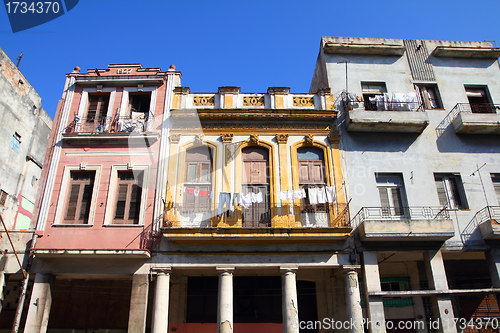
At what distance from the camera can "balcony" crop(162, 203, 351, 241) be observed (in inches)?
532

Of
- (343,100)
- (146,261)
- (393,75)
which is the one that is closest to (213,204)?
(146,261)

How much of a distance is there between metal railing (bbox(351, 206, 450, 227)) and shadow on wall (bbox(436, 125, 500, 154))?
308 centimetres

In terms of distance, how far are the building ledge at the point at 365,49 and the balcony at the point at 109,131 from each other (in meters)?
9.75

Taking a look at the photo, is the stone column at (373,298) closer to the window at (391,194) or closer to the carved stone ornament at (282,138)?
the window at (391,194)

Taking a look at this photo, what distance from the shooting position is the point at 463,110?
16969 mm

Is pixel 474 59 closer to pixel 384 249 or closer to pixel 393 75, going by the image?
pixel 393 75

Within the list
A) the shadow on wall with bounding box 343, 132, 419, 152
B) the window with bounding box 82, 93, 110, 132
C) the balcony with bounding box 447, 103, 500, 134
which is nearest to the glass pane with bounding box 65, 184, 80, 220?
the window with bounding box 82, 93, 110, 132

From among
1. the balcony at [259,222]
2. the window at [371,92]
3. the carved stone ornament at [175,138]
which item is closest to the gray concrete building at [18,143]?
the carved stone ornament at [175,138]

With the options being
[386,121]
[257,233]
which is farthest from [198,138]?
[386,121]

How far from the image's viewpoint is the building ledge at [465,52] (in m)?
18.0

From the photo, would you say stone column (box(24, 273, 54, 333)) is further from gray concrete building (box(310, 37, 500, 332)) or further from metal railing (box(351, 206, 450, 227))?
metal railing (box(351, 206, 450, 227))

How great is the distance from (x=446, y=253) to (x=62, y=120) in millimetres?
17809

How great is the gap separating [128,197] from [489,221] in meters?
14.8

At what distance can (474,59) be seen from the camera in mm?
18484
